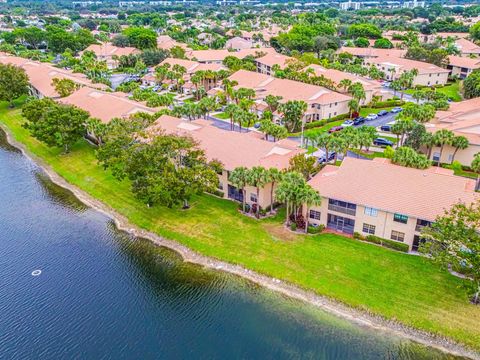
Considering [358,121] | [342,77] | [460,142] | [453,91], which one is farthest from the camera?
[453,91]

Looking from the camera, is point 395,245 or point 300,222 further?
point 300,222

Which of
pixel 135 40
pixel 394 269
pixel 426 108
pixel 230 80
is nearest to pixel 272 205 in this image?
pixel 394 269

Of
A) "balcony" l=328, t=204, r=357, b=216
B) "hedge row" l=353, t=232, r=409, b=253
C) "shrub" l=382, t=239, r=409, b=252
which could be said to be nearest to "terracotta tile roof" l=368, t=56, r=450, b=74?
"balcony" l=328, t=204, r=357, b=216

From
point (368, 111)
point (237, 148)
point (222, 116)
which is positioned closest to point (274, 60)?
point (368, 111)

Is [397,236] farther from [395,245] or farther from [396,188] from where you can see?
[396,188]

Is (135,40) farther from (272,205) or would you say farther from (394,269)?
(394,269)

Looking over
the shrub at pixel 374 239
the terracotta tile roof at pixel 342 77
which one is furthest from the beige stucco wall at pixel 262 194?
the terracotta tile roof at pixel 342 77

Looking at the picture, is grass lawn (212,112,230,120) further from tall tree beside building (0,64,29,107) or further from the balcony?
tall tree beside building (0,64,29,107)

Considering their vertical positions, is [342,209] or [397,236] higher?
[342,209]
